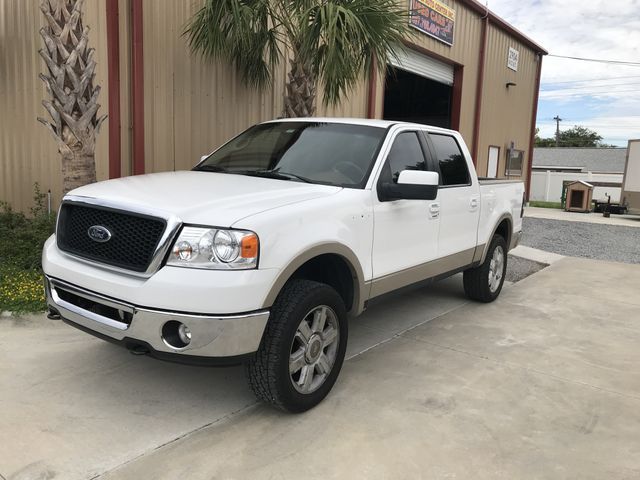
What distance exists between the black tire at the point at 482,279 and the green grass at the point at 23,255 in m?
4.44

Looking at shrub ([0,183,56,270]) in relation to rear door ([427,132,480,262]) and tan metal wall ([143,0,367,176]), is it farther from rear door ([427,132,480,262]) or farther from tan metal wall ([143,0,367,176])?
rear door ([427,132,480,262])

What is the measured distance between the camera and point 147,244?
3.06m

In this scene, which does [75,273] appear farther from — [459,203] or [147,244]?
[459,203]

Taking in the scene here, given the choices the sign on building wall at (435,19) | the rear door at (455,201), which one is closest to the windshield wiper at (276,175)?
the rear door at (455,201)

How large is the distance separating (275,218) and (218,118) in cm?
620

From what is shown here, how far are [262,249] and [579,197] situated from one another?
22.6 metres

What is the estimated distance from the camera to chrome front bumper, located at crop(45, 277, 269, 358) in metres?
2.91

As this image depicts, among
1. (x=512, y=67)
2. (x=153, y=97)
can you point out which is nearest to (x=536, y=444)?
(x=153, y=97)

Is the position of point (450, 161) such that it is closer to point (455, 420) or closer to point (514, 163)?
A: point (455, 420)

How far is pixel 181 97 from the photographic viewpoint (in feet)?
27.2

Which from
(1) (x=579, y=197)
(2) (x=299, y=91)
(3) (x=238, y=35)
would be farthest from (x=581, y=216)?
(3) (x=238, y=35)

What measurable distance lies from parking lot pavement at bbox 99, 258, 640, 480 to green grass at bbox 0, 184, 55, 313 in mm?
2742

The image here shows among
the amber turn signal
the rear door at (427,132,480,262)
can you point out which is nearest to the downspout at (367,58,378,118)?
the rear door at (427,132,480,262)

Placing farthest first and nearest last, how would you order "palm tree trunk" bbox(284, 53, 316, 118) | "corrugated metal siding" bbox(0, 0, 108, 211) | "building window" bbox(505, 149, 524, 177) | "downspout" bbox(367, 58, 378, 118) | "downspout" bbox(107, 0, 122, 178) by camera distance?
"building window" bbox(505, 149, 524, 177), "downspout" bbox(367, 58, 378, 118), "palm tree trunk" bbox(284, 53, 316, 118), "downspout" bbox(107, 0, 122, 178), "corrugated metal siding" bbox(0, 0, 108, 211)
